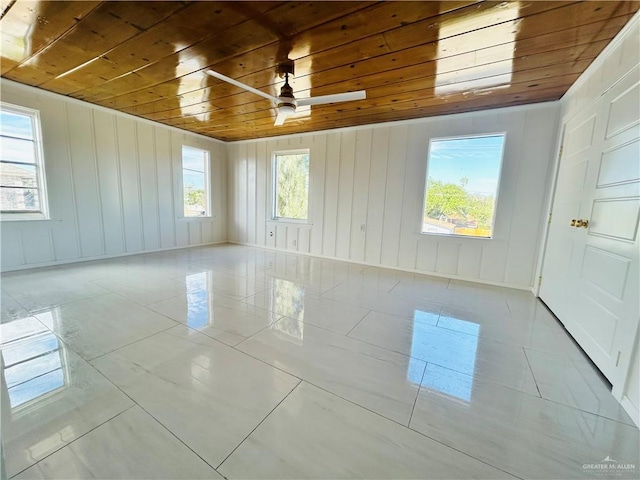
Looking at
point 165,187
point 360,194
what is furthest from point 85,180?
point 360,194

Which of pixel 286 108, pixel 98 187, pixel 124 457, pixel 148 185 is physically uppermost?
pixel 286 108

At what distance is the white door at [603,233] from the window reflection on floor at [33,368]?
366 cm

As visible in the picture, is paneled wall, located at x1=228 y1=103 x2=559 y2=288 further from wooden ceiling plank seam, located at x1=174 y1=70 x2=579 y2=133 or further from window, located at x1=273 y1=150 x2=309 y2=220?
wooden ceiling plank seam, located at x1=174 y1=70 x2=579 y2=133

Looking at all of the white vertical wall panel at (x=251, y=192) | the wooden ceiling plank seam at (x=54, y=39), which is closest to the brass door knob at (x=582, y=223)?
the wooden ceiling plank seam at (x=54, y=39)

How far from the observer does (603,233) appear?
2.06 meters

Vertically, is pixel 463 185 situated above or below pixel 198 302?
above

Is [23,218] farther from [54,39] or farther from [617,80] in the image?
[617,80]

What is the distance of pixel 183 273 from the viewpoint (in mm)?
3996

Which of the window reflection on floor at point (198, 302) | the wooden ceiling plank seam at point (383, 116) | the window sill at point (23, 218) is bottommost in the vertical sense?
the window reflection on floor at point (198, 302)

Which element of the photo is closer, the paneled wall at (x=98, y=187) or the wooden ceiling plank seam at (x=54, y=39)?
the wooden ceiling plank seam at (x=54, y=39)

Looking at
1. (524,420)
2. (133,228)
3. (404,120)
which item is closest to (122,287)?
(133,228)

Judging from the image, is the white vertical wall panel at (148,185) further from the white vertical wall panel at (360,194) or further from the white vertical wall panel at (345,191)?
the white vertical wall panel at (360,194)

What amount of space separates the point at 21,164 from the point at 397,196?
5884 millimetres

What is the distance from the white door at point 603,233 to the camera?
172 cm
